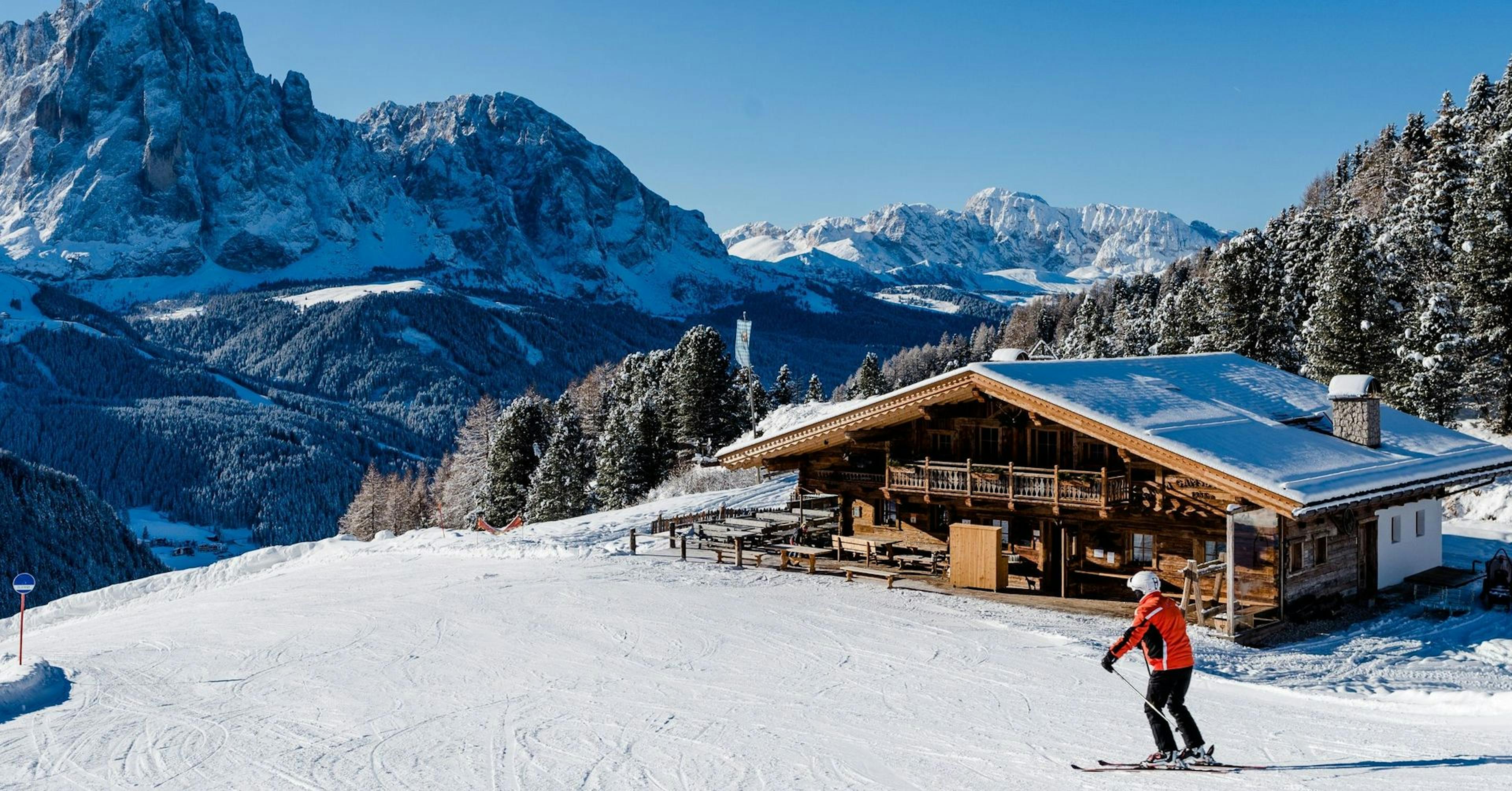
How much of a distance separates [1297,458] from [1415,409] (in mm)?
25543

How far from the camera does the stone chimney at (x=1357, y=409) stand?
25.2m

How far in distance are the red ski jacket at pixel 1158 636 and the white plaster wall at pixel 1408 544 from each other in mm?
17056

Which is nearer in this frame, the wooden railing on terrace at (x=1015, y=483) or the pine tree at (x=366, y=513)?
the wooden railing on terrace at (x=1015, y=483)

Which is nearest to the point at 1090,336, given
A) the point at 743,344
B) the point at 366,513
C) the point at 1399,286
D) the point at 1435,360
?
the point at 743,344

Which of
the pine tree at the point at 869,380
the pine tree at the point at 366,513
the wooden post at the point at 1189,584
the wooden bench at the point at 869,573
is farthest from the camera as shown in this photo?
the pine tree at the point at 366,513

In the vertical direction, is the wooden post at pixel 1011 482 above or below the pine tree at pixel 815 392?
below

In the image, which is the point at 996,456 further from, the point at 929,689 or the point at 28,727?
the point at 28,727

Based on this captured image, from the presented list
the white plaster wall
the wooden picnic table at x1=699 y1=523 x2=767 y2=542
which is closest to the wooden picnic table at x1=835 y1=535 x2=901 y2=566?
the wooden picnic table at x1=699 y1=523 x2=767 y2=542

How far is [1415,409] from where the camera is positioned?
43594 millimetres

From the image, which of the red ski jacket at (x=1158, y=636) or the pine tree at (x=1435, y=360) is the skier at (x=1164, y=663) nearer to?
the red ski jacket at (x=1158, y=636)

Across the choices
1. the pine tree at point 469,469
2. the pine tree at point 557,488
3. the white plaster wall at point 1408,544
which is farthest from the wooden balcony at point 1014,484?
the pine tree at point 469,469

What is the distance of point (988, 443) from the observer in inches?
1041

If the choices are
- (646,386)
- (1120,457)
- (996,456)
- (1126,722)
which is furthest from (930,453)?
(646,386)

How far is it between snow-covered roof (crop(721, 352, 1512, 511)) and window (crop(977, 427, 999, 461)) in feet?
6.07
